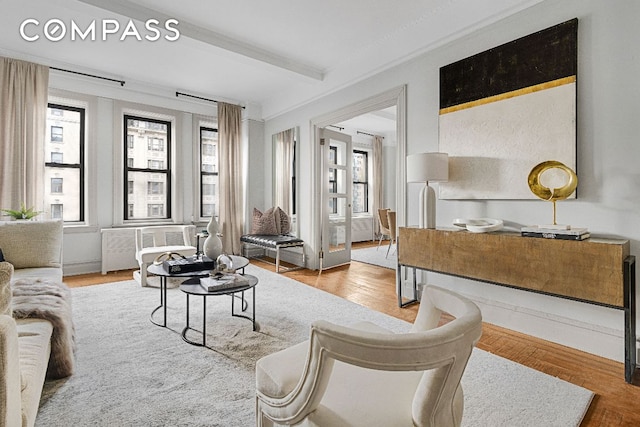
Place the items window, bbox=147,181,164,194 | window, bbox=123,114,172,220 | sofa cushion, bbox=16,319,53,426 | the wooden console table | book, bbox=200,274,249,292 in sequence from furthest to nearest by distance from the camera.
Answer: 1. window, bbox=147,181,164,194
2. window, bbox=123,114,172,220
3. book, bbox=200,274,249,292
4. the wooden console table
5. sofa cushion, bbox=16,319,53,426

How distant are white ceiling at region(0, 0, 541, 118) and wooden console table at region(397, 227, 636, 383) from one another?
6.27 feet

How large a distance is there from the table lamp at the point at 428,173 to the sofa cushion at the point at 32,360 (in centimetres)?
274

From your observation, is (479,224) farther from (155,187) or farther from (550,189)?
(155,187)

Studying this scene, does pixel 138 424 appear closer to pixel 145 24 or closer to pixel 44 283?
pixel 44 283

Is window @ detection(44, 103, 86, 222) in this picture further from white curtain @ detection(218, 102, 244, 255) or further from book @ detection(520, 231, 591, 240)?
book @ detection(520, 231, 591, 240)

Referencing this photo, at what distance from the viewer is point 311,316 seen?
2.99 meters

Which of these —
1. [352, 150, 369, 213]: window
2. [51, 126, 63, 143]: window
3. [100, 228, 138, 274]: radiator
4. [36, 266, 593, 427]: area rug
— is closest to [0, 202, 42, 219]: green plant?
[100, 228, 138, 274]: radiator

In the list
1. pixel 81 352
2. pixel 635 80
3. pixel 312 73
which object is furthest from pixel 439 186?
pixel 81 352

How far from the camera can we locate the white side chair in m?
4.03

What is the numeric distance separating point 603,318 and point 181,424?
273 cm

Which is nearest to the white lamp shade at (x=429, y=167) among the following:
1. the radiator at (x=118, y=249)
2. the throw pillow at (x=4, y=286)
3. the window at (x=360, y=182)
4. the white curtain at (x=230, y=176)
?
the throw pillow at (x=4, y=286)

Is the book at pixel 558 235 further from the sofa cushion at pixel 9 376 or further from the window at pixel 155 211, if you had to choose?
the window at pixel 155 211

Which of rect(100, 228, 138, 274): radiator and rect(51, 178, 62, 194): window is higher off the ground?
rect(51, 178, 62, 194): window

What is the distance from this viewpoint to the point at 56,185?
4617 millimetres
